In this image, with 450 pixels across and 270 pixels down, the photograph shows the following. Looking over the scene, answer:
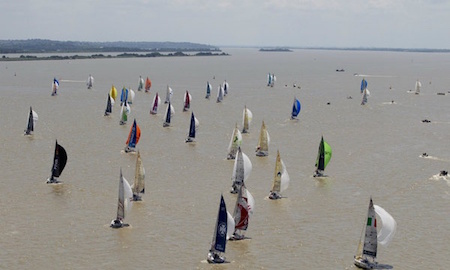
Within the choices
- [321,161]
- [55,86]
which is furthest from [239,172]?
[55,86]

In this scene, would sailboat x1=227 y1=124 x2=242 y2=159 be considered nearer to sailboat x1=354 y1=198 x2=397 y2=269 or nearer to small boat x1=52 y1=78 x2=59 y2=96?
sailboat x1=354 y1=198 x2=397 y2=269

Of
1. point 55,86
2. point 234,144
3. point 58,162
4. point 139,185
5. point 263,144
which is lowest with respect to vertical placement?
point 55,86

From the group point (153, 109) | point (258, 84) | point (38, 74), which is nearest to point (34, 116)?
point (153, 109)

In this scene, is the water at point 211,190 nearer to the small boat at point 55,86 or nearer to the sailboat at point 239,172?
the sailboat at point 239,172

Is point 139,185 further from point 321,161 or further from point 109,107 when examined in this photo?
point 109,107

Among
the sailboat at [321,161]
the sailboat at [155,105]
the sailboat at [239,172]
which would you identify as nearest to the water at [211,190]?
the sailboat at [321,161]

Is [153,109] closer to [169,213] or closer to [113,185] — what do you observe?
[113,185]

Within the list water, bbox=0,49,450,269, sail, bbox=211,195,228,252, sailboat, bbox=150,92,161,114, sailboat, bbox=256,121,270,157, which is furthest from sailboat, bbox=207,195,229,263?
sailboat, bbox=150,92,161,114
